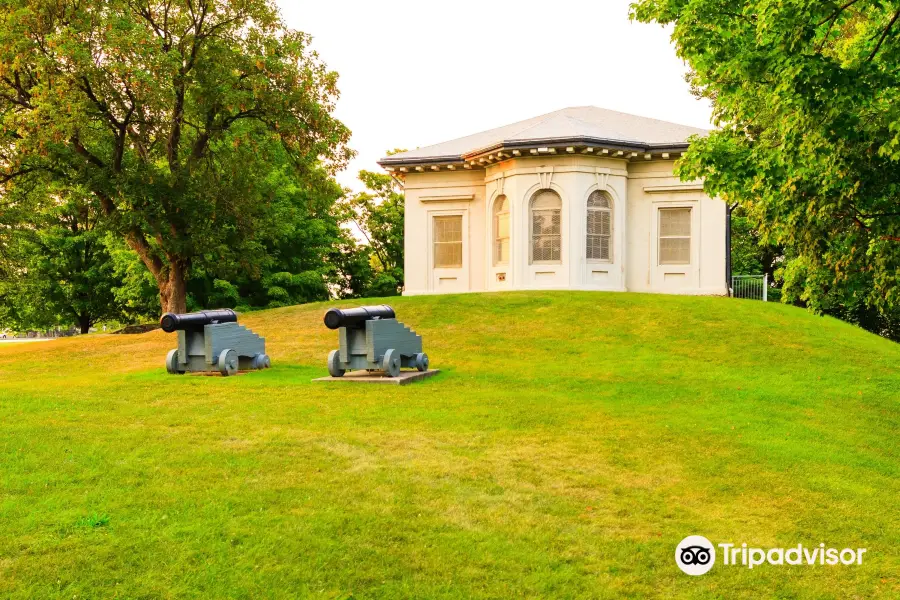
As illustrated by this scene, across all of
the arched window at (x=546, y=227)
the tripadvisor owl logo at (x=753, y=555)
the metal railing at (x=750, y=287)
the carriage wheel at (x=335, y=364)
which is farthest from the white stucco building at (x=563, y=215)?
the tripadvisor owl logo at (x=753, y=555)

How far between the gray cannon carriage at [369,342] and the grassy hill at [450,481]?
0.79 m

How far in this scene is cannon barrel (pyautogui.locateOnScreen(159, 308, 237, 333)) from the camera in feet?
43.3

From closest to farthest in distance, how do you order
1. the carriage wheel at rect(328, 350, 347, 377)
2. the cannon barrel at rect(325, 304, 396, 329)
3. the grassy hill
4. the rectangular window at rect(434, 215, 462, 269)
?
the grassy hill, the cannon barrel at rect(325, 304, 396, 329), the carriage wheel at rect(328, 350, 347, 377), the rectangular window at rect(434, 215, 462, 269)

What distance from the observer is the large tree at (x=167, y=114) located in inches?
829

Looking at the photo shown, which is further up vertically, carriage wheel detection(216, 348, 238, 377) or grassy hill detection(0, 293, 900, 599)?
carriage wheel detection(216, 348, 238, 377)

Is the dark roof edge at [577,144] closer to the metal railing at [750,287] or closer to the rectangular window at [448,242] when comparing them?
the rectangular window at [448,242]

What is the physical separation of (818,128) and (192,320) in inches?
432

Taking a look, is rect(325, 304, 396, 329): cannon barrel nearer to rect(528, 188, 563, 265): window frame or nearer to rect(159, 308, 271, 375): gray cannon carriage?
rect(159, 308, 271, 375): gray cannon carriage

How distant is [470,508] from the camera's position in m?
5.87

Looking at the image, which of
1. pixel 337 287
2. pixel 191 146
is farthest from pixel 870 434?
pixel 337 287

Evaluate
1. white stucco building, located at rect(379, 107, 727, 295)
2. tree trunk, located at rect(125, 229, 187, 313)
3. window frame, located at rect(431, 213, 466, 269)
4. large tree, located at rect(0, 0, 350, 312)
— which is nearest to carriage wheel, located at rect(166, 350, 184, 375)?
large tree, located at rect(0, 0, 350, 312)

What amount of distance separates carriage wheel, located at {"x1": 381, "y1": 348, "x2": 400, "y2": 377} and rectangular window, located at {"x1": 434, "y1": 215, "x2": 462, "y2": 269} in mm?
13672

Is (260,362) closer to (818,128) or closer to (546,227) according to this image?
(818,128)

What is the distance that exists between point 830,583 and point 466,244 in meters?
21.4
